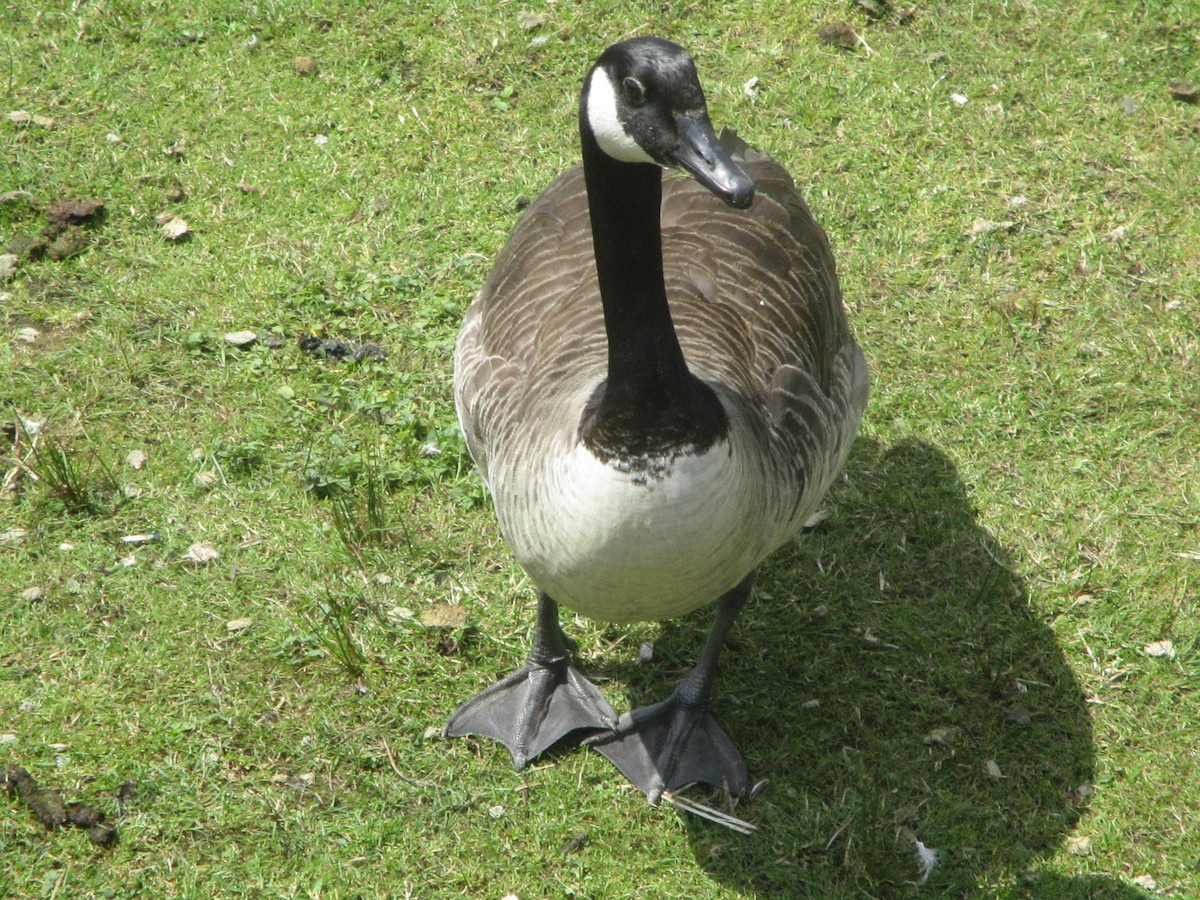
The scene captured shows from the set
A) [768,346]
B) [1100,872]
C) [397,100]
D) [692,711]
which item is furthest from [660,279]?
[397,100]

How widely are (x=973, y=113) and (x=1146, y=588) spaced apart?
2.94 m

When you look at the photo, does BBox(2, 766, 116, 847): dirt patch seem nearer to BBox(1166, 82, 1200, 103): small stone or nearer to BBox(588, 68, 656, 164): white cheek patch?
BBox(588, 68, 656, 164): white cheek patch

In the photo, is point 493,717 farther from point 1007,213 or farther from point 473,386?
point 1007,213

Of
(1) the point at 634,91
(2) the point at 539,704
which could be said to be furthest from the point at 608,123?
(2) the point at 539,704

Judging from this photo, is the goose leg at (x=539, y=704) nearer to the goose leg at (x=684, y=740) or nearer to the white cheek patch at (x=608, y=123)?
the goose leg at (x=684, y=740)

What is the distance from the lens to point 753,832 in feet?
12.9

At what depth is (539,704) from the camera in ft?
13.7

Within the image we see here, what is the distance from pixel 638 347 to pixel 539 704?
1546mm

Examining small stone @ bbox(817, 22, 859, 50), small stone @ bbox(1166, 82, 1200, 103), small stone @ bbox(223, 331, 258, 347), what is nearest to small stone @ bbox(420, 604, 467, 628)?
small stone @ bbox(223, 331, 258, 347)

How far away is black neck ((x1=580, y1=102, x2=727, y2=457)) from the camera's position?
310 centimetres

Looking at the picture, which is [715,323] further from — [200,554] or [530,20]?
[530,20]

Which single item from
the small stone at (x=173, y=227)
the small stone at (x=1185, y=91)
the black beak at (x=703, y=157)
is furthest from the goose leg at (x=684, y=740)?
the small stone at (x=1185, y=91)

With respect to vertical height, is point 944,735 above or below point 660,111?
below

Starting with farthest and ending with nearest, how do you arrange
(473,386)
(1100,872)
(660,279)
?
(473,386), (1100,872), (660,279)
